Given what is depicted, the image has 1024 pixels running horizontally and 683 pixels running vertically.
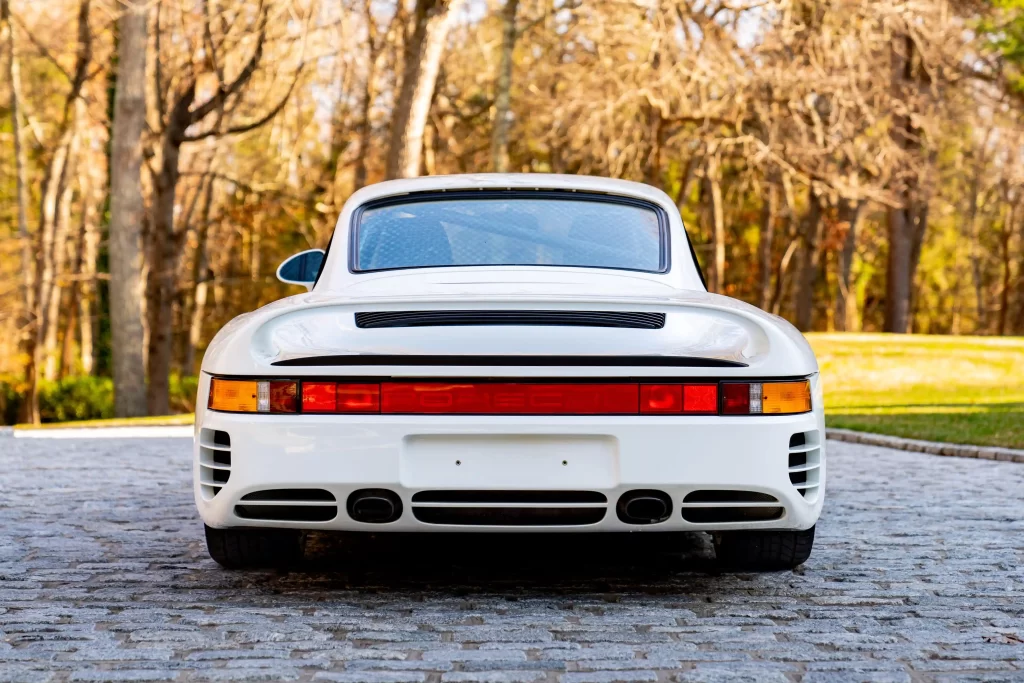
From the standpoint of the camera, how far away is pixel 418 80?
17.0m

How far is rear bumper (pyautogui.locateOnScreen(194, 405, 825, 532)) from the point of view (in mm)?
4141

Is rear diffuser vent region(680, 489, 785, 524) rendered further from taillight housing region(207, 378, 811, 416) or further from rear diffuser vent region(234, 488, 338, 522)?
rear diffuser vent region(234, 488, 338, 522)

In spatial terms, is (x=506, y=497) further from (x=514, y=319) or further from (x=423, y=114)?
(x=423, y=114)

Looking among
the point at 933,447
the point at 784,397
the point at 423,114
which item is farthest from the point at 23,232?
the point at 784,397

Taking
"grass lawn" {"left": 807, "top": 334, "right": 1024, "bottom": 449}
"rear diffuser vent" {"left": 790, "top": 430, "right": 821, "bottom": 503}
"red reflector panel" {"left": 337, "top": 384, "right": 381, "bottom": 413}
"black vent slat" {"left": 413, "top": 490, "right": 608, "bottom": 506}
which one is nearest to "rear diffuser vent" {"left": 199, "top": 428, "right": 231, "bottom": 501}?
"red reflector panel" {"left": 337, "top": 384, "right": 381, "bottom": 413}

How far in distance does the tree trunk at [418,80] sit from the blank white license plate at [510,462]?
12.9 meters

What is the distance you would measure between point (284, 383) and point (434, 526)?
0.69m

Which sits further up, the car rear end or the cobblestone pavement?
the car rear end

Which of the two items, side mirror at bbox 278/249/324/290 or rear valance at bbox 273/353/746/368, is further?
side mirror at bbox 278/249/324/290

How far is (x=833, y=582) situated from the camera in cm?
498

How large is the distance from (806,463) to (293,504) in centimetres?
177

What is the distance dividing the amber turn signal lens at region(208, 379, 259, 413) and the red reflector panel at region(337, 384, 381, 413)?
315 millimetres

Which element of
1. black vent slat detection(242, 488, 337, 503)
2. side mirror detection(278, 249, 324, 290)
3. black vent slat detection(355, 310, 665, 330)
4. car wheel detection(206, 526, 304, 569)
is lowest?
car wheel detection(206, 526, 304, 569)

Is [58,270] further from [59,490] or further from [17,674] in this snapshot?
[17,674]
